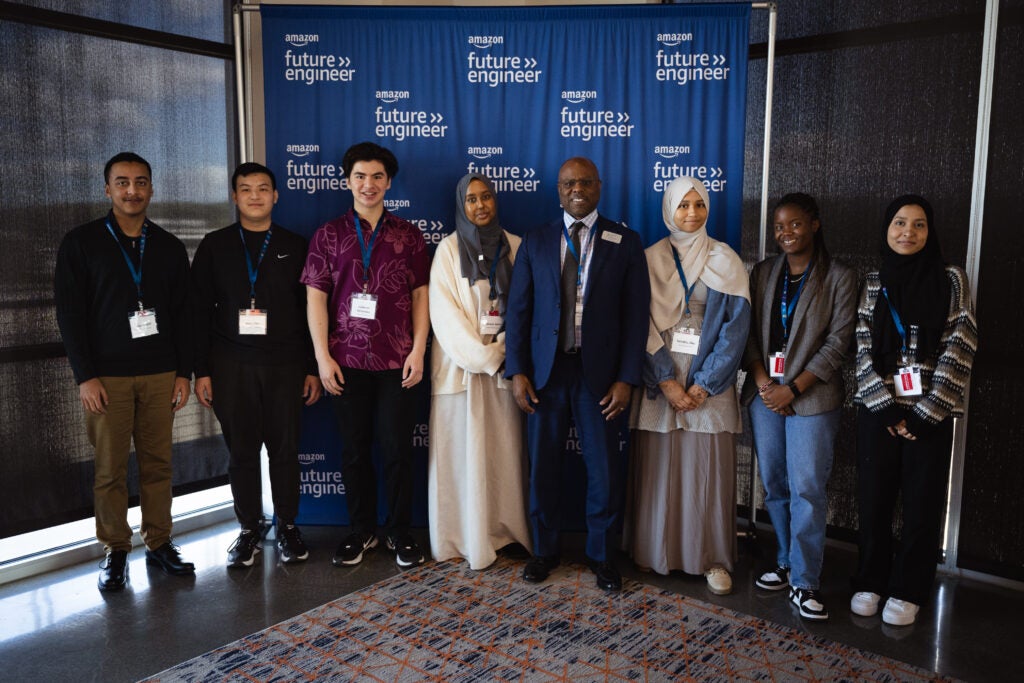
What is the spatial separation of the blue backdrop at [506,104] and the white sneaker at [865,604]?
1691 mm

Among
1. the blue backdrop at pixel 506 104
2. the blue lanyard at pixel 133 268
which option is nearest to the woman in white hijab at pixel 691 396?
the blue backdrop at pixel 506 104

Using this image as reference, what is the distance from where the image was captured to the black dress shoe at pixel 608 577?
10.8 feet

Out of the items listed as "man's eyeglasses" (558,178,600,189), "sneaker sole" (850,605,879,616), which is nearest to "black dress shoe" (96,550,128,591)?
"man's eyeglasses" (558,178,600,189)

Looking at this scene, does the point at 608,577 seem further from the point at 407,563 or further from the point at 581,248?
the point at 581,248

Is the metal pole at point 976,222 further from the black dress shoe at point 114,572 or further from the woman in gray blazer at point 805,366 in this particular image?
the black dress shoe at point 114,572

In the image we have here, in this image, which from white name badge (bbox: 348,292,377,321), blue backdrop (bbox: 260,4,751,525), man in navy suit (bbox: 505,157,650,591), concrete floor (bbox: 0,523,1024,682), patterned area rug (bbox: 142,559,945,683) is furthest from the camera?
blue backdrop (bbox: 260,4,751,525)

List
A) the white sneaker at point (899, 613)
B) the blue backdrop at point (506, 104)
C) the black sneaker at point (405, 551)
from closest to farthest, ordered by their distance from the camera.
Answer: the white sneaker at point (899, 613), the black sneaker at point (405, 551), the blue backdrop at point (506, 104)

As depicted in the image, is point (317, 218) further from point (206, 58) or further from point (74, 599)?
point (74, 599)

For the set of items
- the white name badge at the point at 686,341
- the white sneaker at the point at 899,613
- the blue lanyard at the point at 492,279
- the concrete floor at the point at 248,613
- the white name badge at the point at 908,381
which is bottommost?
the concrete floor at the point at 248,613

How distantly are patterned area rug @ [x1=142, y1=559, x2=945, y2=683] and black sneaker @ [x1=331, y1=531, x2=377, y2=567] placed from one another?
310 millimetres

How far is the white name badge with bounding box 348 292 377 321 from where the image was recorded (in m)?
3.46

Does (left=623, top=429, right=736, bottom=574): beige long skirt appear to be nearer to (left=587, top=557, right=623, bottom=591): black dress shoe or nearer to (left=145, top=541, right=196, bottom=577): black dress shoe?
(left=587, top=557, right=623, bottom=591): black dress shoe

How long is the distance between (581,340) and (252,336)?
1490mm

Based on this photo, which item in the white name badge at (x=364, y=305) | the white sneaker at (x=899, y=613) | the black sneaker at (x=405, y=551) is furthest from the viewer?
the black sneaker at (x=405, y=551)
